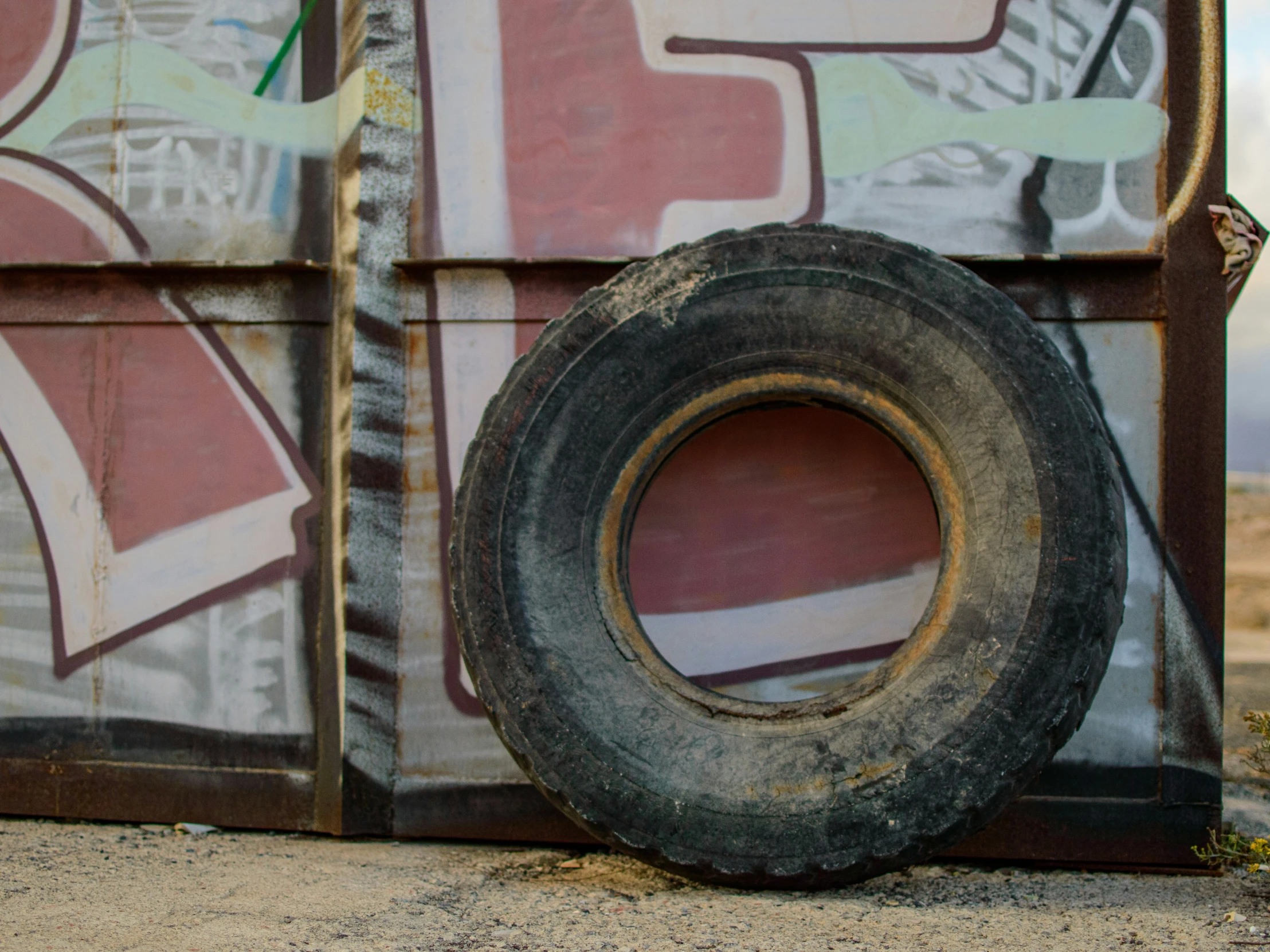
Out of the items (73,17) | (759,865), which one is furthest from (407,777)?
(73,17)

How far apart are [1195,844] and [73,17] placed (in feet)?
11.9

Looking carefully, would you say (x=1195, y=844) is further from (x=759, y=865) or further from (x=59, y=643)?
(x=59, y=643)

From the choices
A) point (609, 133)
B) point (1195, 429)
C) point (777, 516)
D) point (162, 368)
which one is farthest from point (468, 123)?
point (1195, 429)

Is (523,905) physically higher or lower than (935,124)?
lower

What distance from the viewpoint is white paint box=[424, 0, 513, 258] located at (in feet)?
8.02

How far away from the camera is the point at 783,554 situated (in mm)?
2326

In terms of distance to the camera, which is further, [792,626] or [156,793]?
[156,793]

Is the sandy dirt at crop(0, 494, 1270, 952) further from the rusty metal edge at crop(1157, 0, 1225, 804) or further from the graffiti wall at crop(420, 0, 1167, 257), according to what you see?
the graffiti wall at crop(420, 0, 1167, 257)

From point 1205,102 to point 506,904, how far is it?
2.42 meters

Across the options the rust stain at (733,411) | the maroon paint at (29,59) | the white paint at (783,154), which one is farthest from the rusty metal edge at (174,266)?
the rust stain at (733,411)

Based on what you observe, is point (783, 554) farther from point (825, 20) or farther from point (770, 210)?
point (825, 20)

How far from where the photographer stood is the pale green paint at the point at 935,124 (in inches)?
89.6

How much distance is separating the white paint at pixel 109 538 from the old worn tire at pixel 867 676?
2.42 feet

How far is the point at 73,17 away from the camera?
8.66 ft
